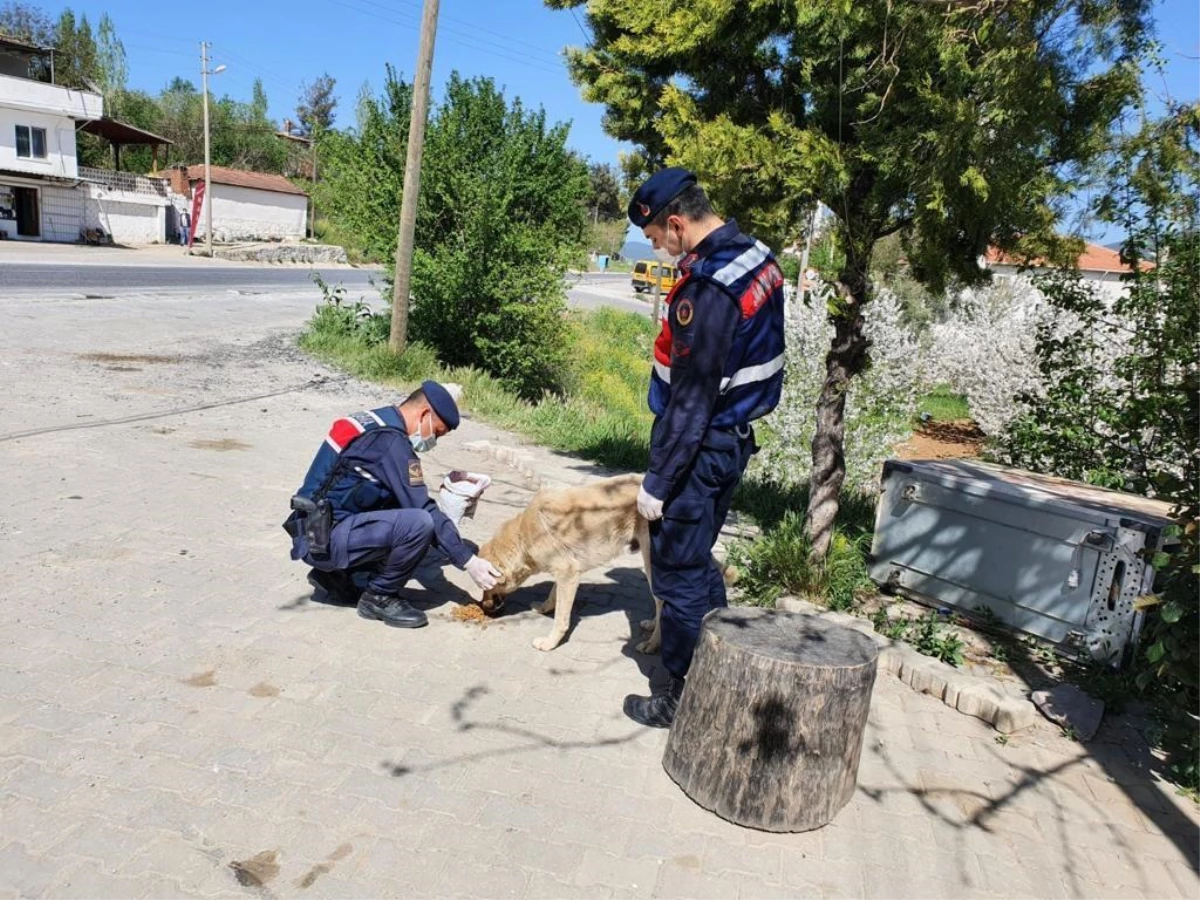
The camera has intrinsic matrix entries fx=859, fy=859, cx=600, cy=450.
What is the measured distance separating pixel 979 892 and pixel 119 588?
4.17 meters

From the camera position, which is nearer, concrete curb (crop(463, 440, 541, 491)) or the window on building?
concrete curb (crop(463, 440, 541, 491))

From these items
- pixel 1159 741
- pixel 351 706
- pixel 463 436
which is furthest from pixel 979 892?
pixel 463 436

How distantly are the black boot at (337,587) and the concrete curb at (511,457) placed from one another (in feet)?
9.87

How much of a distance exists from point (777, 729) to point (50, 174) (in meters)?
46.5

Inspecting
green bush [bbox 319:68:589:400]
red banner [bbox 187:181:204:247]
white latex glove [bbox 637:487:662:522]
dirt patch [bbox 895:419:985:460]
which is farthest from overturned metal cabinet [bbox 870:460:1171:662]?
red banner [bbox 187:181:204:247]

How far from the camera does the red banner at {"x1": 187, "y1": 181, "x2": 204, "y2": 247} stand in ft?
139

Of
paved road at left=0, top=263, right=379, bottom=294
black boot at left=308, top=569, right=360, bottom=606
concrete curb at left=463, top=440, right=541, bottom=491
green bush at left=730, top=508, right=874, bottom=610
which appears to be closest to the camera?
black boot at left=308, top=569, right=360, bottom=606

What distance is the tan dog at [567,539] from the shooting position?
441 cm

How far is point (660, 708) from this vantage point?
147 inches

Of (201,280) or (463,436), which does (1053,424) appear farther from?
(201,280)

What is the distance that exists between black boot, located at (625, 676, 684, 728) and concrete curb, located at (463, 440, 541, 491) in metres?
3.93

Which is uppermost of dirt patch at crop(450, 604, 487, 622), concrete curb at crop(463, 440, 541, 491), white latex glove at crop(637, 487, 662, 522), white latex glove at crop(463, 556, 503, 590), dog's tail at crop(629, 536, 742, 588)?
white latex glove at crop(637, 487, 662, 522)

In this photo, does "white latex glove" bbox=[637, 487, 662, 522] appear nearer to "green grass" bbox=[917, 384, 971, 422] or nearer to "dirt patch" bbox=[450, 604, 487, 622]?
"dirt patch" bbox=[450, 604, 487, 622]

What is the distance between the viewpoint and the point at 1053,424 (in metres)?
6.19
